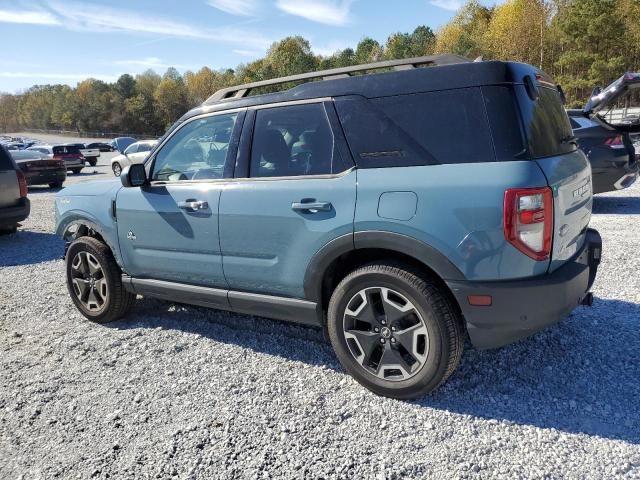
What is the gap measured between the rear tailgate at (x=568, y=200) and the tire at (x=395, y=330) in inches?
26.4

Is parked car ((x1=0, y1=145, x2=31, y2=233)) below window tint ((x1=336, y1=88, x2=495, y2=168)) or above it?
below

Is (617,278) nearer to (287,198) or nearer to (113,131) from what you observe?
→ (287,198)

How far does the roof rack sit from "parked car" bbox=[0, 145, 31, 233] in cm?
625

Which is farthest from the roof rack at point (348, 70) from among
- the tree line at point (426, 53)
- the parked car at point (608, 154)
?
the tree line at point (426, 53)

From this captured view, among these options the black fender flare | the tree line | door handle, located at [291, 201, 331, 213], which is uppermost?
the tree line

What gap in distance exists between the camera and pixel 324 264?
3100 millimetres

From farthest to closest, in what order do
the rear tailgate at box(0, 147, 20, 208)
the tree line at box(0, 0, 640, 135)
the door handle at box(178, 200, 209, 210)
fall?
1. the tree line at box(0, 0, 640, 135)
2. the rear tailgate at box(0, 147, 20, 208)
3. the door handle at box(178, 200, 209, 210)

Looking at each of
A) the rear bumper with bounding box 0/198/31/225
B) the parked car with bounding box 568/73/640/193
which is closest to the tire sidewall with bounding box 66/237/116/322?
the rear bumper with bounding box 0/198/31/225

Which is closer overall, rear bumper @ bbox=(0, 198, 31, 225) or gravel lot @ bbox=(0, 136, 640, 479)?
gravel lot @ bbox=(0, 136, 640, 479)

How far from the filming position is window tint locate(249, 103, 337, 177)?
3.18 m

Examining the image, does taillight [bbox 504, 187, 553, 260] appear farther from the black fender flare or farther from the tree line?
the tree line

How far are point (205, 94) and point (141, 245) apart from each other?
11133 centimetres

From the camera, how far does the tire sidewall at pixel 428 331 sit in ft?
9.22

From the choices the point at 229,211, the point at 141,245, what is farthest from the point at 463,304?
the point at 141,245
